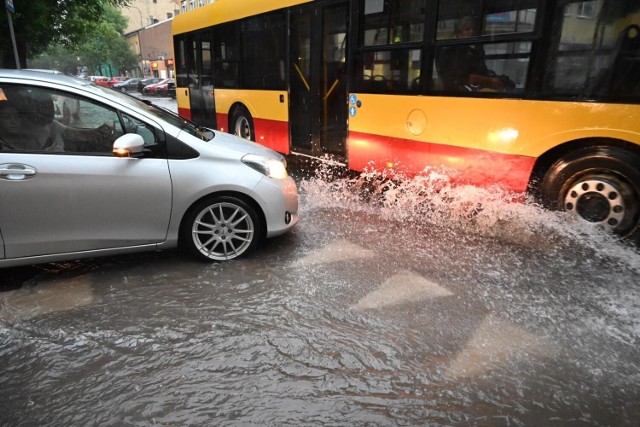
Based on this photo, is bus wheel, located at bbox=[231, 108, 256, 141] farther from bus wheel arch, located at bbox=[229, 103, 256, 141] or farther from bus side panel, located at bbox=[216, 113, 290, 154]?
bus side panel, located at bbox=[216, 113, 290, 154]

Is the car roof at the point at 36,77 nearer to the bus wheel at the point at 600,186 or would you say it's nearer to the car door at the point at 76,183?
the car door at the point at 76,183

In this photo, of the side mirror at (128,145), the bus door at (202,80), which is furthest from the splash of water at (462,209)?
the bus door at (202,80)

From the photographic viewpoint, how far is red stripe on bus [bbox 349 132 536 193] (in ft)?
15.8

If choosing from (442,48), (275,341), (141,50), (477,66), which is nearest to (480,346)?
(275,341)

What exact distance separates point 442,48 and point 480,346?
3586 mm

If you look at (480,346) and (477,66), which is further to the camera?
(477,66)

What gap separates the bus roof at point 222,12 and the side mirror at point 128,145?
4.55m

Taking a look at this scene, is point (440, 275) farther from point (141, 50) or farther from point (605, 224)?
point (141, 50)

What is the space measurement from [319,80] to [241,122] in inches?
110

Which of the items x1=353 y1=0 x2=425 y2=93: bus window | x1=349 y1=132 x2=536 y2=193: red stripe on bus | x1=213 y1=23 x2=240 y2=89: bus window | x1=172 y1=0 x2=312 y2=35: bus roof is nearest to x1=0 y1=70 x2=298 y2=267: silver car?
x1=349 y1=132 x2=536 y2=193: red stripe on bus

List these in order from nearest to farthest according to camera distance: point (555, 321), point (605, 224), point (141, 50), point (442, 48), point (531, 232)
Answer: point (555, 321) < point (605, 224) < point (531, 232) < point (442, 48) < point (141, 50)

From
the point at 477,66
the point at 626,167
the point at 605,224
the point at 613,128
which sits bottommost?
the point at 605,224

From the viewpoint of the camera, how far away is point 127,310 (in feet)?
11.0

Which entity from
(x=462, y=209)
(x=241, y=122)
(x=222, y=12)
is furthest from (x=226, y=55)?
(x=462, y=209)
